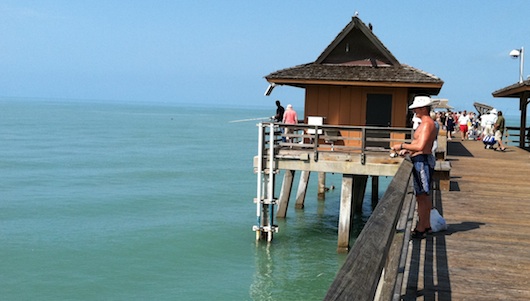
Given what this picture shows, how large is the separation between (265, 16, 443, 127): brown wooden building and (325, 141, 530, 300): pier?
313 inches

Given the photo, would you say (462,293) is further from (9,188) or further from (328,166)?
(9,188)

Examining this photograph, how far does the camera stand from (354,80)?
18.8m

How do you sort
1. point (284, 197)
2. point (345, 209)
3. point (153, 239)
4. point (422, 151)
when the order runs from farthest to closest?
point (284, 197) → point (153, 239) → point (345, 209) → point (422, 151)

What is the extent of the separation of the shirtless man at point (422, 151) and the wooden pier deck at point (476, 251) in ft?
1.79

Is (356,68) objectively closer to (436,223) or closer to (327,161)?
(327,161)

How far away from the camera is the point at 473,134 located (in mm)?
39031

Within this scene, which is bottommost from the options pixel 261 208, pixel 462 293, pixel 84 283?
pixel 84 283

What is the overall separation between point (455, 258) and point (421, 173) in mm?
1083

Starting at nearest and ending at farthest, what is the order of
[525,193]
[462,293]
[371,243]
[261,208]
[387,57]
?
[371,243] < [462,293] < [525,193] < [261,208] < [387,57]

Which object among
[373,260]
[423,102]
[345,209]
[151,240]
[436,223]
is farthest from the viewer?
[151,240]

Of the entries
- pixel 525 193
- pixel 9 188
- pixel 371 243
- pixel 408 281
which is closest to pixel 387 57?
pixel 525 193

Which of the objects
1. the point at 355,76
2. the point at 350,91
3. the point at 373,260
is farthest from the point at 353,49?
the point at 373,260

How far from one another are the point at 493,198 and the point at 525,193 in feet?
3.92

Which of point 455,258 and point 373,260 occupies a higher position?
point 373,260
